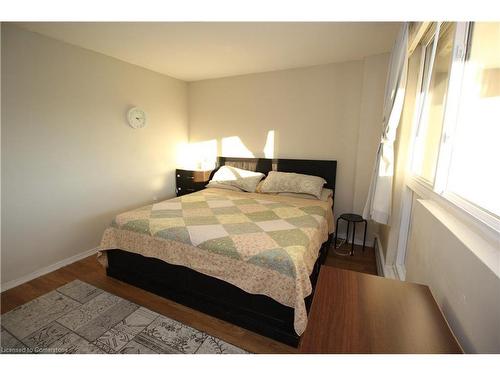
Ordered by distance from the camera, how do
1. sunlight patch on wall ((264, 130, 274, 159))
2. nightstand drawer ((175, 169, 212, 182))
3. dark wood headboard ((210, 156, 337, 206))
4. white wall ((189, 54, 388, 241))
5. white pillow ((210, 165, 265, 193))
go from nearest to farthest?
white wall ((189, 54, 388, 241)) < dark wood headboard ((210, 156, 337, 206)) < white pillow ((210, 165, 265, 193)) < sunlight patch on wall ((264, 130, 274, 159)) < nightstand drawer ((175, 169, 212, 182))

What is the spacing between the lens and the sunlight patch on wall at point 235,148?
3.65m

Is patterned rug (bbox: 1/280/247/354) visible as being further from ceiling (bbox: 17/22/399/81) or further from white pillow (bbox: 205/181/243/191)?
ceiling (bbox: 17/22/399/81)

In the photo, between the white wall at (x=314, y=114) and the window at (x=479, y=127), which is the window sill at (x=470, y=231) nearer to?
the window at (x=479, y=127)

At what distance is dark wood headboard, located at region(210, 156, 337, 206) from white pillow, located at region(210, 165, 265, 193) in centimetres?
Result: 17

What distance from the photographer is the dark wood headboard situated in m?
3.10

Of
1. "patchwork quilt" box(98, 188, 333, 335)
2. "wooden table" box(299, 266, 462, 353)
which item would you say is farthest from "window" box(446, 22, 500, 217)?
"patchwork quilt" box(98, 188, 333, 335)

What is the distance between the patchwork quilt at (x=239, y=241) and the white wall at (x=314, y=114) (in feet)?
3.18

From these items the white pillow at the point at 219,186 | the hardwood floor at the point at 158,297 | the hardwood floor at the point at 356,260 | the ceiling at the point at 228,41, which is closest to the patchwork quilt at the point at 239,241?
the hardwood floor at the point at 158,297

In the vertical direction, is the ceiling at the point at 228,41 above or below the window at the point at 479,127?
above

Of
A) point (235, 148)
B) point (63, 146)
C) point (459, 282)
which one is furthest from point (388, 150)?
point (63, 146)

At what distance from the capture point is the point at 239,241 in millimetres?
1604

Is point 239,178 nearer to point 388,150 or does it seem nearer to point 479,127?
point 388,150
